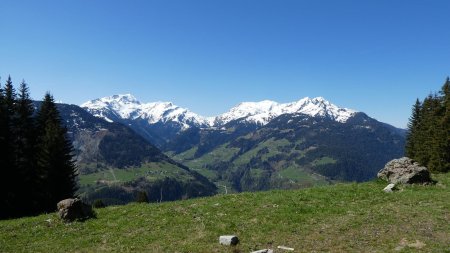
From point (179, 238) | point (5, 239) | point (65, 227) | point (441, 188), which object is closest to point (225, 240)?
point (179, 238)

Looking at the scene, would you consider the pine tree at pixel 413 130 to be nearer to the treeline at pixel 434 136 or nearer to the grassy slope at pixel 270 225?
the treeline at pixel 434 136

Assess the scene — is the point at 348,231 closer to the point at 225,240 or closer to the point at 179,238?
the point at 225,240

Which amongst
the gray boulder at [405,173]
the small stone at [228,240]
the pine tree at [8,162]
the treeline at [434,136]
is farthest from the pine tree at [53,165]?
the treeline at [434,136]

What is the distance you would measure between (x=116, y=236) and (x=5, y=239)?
311 inches

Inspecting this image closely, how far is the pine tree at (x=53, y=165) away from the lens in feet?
186

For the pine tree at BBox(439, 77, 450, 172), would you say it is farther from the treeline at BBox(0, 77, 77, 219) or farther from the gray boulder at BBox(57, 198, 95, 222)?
the treeline at BBox(0, 77, 77, 219)

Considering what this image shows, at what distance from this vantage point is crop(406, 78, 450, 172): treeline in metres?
66.4

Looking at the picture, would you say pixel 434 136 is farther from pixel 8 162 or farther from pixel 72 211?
pixel 8 162

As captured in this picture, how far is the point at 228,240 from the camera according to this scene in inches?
765

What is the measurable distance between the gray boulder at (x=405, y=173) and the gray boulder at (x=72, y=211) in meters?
24.5

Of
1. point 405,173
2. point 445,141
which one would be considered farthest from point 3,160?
point 445,141

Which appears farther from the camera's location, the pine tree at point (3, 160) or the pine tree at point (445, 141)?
the pine tree at point (445, 141)

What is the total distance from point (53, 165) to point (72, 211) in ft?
113

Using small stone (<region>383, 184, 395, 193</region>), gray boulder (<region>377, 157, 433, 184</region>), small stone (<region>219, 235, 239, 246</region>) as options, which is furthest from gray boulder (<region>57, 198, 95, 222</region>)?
gray boulder (<region>377, 157, 433, 184</region>)
